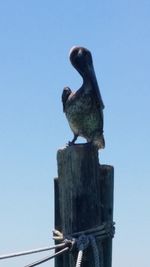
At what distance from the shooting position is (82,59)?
5184 mm

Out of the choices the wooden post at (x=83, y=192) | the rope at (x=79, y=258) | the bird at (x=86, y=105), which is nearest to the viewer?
the rope at (x=79, y=258)

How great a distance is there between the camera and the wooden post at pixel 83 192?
14.5 ft

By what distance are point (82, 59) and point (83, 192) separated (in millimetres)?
1238

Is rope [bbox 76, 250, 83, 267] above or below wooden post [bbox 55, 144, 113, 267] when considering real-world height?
below

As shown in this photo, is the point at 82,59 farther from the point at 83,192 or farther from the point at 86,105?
the point at 83,192

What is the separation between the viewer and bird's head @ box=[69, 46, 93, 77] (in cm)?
516

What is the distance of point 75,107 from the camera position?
17.3 ft

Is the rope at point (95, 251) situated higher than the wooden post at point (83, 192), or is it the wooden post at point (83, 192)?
the wooden post at point (83, 192)

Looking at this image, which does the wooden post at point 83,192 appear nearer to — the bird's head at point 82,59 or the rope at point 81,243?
the rope at point 81,243

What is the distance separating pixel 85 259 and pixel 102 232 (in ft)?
0.72

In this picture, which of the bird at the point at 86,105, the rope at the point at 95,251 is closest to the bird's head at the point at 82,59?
the bird at the point at 86,105

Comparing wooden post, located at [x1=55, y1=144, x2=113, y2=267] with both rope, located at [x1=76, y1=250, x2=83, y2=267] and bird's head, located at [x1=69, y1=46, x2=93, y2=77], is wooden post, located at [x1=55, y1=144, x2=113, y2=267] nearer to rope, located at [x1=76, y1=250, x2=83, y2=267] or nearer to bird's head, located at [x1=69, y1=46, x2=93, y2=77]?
rope, located at [x1=76, y1=250, x2=83, y2=267]

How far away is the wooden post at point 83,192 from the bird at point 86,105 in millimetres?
480

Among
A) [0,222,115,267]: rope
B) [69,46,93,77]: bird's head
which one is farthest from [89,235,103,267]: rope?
[69,46,93,77]: bird's head
